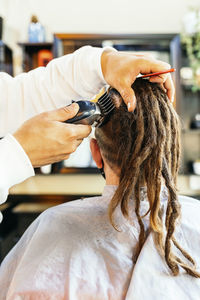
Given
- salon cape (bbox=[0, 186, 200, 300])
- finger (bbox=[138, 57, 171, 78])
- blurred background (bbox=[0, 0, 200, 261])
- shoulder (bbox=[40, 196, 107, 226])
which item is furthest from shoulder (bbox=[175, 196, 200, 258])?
blurred background (bbox=[0, 0, 200, 261])

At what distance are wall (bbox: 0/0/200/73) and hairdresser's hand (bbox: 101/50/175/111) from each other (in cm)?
305

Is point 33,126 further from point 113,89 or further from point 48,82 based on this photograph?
point 48,82

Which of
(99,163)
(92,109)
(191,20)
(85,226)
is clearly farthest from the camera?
(191,20)

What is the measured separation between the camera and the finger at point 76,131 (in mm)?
928

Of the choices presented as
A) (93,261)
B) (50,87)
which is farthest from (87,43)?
(93,261)

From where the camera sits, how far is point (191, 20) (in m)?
3.68

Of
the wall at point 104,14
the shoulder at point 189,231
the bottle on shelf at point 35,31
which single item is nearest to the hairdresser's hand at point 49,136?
the shoulder at point 189,231

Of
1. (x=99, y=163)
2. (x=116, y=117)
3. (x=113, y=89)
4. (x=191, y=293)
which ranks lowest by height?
(x=191, y=293)

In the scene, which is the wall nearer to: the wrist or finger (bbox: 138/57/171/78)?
the wrist

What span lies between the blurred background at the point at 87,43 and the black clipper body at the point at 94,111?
2691 millimetres

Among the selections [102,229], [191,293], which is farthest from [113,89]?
[191,293]

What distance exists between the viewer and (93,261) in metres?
1.11

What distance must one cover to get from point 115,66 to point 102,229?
1.89 ft

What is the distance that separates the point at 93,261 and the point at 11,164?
0.47 metres
